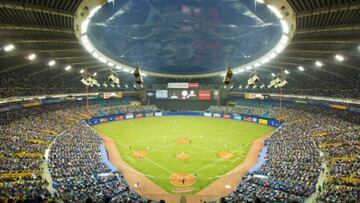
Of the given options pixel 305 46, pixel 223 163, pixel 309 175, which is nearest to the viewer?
pixel 309 175

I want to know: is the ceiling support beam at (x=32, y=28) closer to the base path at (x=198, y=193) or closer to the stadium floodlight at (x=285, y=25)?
the base path at (x=198, y=193)

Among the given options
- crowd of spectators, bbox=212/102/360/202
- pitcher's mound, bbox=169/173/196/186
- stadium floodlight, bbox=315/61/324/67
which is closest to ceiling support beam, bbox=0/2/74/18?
crowd of spectators, bbox=212/102/360/202

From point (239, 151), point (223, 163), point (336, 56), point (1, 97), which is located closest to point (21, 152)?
point (1, 97)

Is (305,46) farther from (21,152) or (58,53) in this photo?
(21,152)

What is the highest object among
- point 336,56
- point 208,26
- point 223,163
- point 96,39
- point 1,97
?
point 208,26

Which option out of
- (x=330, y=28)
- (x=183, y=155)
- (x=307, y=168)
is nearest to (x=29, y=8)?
(x=330, y=28)

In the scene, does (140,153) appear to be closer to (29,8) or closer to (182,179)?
(182,179)

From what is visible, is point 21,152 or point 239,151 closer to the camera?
point 21,152
